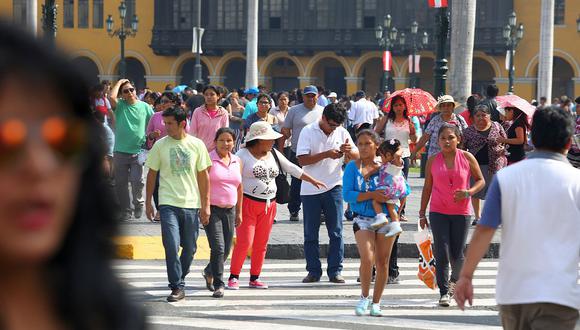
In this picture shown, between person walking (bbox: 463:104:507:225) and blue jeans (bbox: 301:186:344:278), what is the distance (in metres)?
3.38

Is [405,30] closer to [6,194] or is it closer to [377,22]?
[377,22]

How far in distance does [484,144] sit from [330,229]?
3.63 metres

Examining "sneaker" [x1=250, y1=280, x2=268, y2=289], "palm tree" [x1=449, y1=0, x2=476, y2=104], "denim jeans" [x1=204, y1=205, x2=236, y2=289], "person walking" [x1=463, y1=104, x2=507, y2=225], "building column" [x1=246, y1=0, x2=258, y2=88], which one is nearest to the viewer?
"denim jeans" [x1=204, y1=205, x2=236, y2=289]

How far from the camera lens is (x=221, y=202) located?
11164 millimetres

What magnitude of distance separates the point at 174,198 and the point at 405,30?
55.6 meters

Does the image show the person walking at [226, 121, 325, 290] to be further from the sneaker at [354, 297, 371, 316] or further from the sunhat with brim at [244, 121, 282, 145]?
the sneaker at [354, 297, 371, 316]

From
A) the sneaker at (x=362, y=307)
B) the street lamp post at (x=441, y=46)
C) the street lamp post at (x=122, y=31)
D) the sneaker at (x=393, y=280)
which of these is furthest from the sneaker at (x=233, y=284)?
the street lamp post at (x=122, y=31)

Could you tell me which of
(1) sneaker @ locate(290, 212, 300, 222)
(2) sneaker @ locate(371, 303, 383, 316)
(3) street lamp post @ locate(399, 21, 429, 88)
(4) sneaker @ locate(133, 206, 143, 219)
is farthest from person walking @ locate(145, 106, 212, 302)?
(3) street lamp post @ locate(399, 21, 429, 88)

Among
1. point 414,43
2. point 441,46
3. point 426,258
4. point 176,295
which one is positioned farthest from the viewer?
point 414,43

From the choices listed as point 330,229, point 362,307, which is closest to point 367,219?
point 362,307

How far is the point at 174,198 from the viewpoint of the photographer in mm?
10719

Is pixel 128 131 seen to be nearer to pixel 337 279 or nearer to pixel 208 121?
pixel 208 121

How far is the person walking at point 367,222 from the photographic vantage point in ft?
33.2

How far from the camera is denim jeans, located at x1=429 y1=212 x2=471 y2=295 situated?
10.5m
